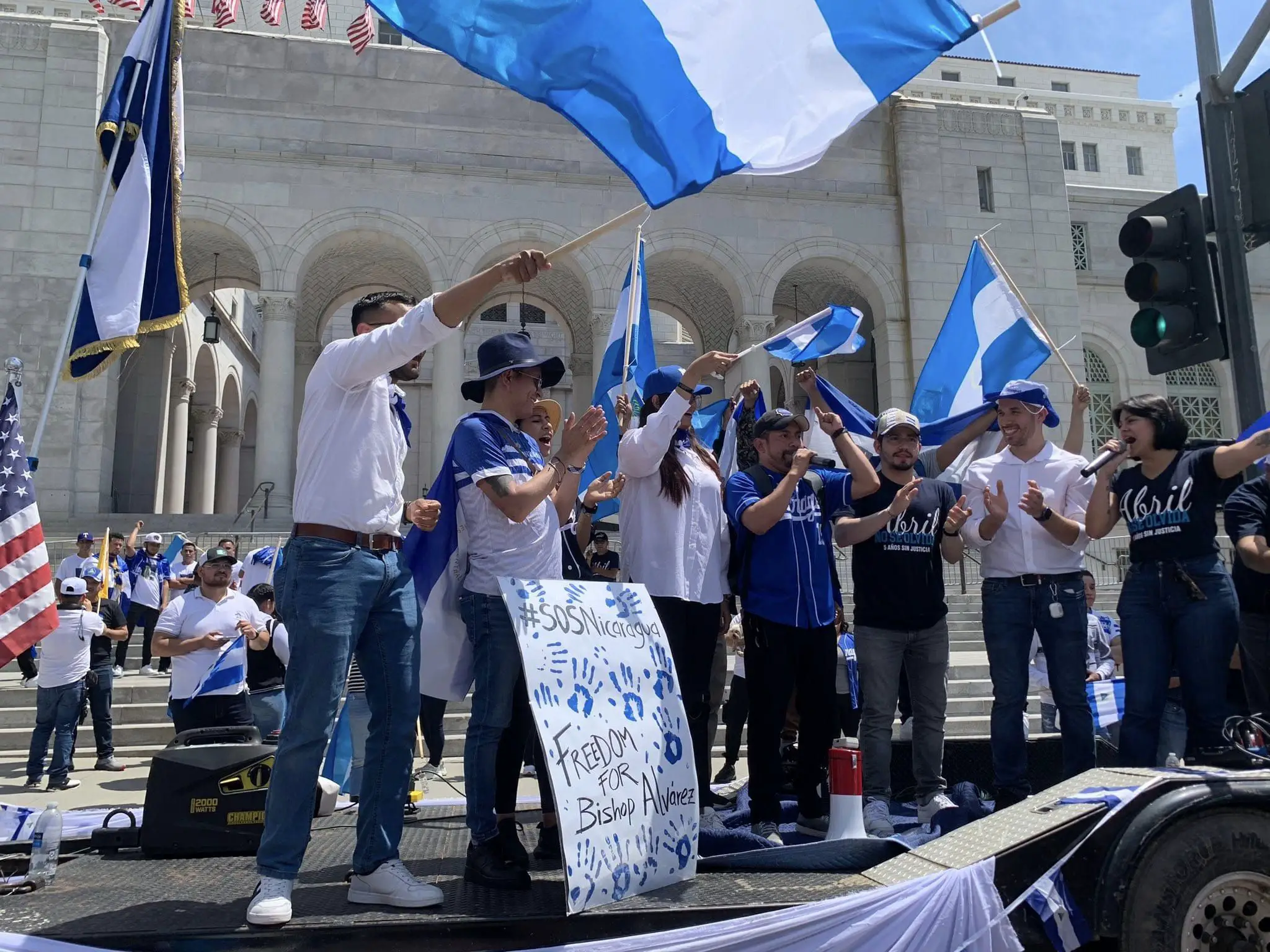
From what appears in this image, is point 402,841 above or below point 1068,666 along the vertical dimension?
below

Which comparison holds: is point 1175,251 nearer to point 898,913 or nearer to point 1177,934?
point 1177,934

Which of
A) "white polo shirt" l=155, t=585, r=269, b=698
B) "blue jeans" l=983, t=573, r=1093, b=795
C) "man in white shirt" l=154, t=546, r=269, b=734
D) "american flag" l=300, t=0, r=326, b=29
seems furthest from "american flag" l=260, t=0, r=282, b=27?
"blue jeans" l=983, t=573, r=1093, b=795

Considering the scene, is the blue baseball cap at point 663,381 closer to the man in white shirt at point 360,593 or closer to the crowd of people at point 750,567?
the crowd of people at point 750,567

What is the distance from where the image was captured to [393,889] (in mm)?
3287

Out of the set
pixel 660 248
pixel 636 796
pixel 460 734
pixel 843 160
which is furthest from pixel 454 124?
pixel 636 796

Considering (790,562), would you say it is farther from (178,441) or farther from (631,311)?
(178,441)

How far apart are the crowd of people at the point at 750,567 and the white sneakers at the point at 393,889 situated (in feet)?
0.03

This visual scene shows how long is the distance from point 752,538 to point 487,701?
174cm

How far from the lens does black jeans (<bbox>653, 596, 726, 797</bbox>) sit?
4.62m

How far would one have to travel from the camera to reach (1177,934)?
3.13 m

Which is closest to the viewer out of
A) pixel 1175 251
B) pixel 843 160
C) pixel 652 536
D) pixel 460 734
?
pixel 652 536

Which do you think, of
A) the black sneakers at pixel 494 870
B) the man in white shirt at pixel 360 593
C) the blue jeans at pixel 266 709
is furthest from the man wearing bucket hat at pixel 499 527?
the blue jeans at pixel 266 709

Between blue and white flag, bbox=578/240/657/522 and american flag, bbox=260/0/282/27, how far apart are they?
1189 centimetres

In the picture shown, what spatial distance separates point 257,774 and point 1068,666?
3.88 m
